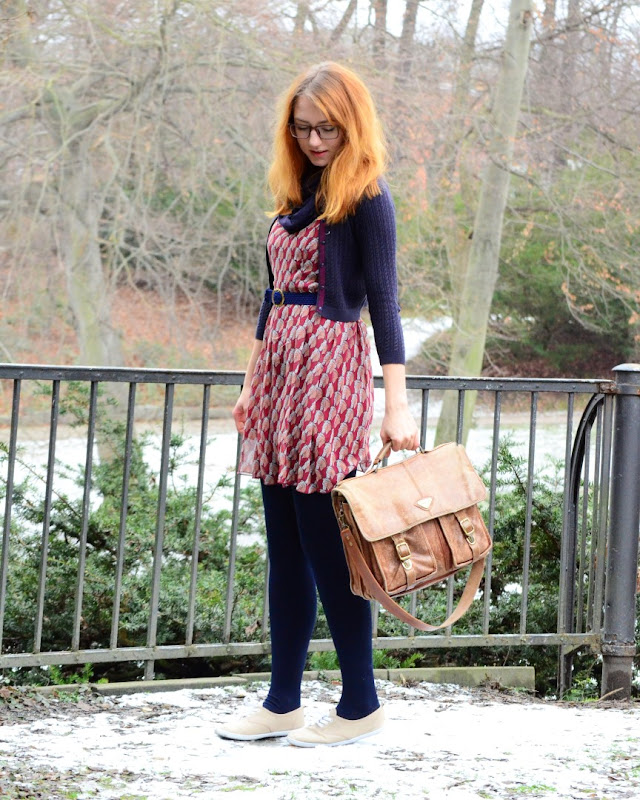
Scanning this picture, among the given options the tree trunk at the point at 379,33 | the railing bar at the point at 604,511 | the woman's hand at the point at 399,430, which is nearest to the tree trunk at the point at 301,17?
the tree trunk at the point at 379,33

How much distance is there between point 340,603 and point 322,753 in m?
0.41

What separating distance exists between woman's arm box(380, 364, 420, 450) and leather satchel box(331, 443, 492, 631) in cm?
4

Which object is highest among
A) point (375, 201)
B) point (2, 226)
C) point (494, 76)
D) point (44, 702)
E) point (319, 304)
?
point (494, 76)

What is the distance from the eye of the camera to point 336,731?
3.00 m

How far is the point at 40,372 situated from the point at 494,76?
8.68m

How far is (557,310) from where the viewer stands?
18.0 m

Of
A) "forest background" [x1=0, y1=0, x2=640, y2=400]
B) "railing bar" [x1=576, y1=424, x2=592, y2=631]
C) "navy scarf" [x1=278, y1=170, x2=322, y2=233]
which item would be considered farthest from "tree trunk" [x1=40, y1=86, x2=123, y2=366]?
"navy scarf" [x1=278, y1=170, x2=322, y2=233]

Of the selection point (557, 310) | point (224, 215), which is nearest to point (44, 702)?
point (224, 215)

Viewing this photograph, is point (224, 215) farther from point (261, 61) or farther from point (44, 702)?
point (44, 702)

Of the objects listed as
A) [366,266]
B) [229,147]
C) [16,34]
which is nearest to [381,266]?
[366,266]

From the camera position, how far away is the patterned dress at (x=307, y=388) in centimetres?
283

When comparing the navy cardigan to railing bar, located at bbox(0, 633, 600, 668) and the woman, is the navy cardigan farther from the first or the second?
railing bar, located at bbox(0, 633, 600, 668)

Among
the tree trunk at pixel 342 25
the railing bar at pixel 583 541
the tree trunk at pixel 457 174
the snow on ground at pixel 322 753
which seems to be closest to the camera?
the snow on ground at pixel 322 753

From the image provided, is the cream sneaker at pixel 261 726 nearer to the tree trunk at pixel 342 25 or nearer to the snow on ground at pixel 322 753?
the snow on ground at pixel 322 753
